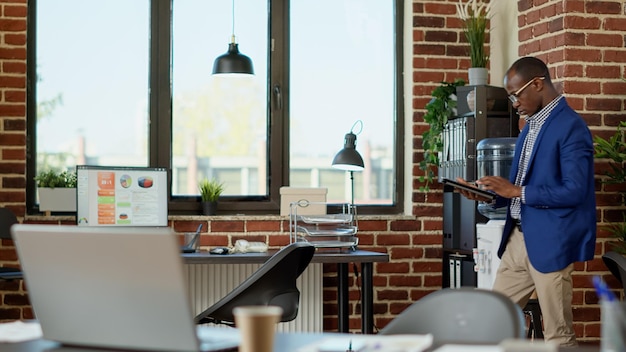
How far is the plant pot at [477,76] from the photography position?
5.24 meters

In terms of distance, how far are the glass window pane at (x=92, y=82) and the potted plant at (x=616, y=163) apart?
2.67 metres

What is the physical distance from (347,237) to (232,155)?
113cm

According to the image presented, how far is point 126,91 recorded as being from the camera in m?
5.53

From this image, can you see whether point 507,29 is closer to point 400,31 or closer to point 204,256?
point 400,31

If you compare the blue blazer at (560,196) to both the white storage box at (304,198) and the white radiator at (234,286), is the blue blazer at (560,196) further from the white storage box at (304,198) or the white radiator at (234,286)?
the white radiator at (234,286)

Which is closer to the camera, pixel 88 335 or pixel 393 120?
pixel 88 335

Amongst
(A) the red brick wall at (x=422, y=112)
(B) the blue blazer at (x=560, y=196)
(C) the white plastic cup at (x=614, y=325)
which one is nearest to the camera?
(C) the white plastic cup at (x=614, y=325)

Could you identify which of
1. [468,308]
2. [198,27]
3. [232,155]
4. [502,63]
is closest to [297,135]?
[232,155]

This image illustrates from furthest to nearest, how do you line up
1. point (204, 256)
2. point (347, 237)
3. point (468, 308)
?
point (347, 237) → point (204, 256) → point (468, 308)

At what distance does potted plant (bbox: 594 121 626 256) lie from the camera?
14.5ft

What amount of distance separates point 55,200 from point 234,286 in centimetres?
114

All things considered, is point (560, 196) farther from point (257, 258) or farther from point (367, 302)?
point (257, 258)

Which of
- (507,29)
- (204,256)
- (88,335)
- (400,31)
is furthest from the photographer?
(400,31)

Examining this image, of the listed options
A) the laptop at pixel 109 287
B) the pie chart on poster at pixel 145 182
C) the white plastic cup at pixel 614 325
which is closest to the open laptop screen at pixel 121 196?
the pie chart on poster at pixel 145 182
